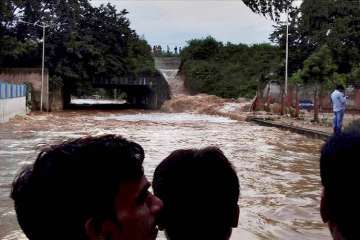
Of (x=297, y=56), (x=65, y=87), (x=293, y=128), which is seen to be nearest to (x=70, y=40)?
(x=65, y=87)

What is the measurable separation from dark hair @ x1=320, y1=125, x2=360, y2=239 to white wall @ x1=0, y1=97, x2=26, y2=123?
30177mm

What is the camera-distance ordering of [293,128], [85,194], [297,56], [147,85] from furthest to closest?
[147,85] → [297,56] → [293,128] → [85,194]

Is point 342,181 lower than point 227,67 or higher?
lower

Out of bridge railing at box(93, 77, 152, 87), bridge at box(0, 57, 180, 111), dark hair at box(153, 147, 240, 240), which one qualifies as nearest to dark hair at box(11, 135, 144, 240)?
dark hair at box(153, 147, 240, 240)

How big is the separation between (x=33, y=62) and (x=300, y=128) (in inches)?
1212

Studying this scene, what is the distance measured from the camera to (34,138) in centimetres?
1995

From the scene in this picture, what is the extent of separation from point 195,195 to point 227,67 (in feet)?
202

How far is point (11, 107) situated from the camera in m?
34.7

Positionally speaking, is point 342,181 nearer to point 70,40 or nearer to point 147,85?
point 70,40

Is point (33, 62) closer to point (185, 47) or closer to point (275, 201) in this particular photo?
point (185, 47)

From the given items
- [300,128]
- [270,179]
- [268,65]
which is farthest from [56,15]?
[270,179]

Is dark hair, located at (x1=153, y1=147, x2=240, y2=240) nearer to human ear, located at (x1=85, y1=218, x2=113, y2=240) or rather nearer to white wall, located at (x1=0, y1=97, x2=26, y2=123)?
human ear, located at (x1=85, y1=218, x2=113, y2=240)

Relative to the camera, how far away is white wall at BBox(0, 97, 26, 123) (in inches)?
1236

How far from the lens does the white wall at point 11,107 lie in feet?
103
